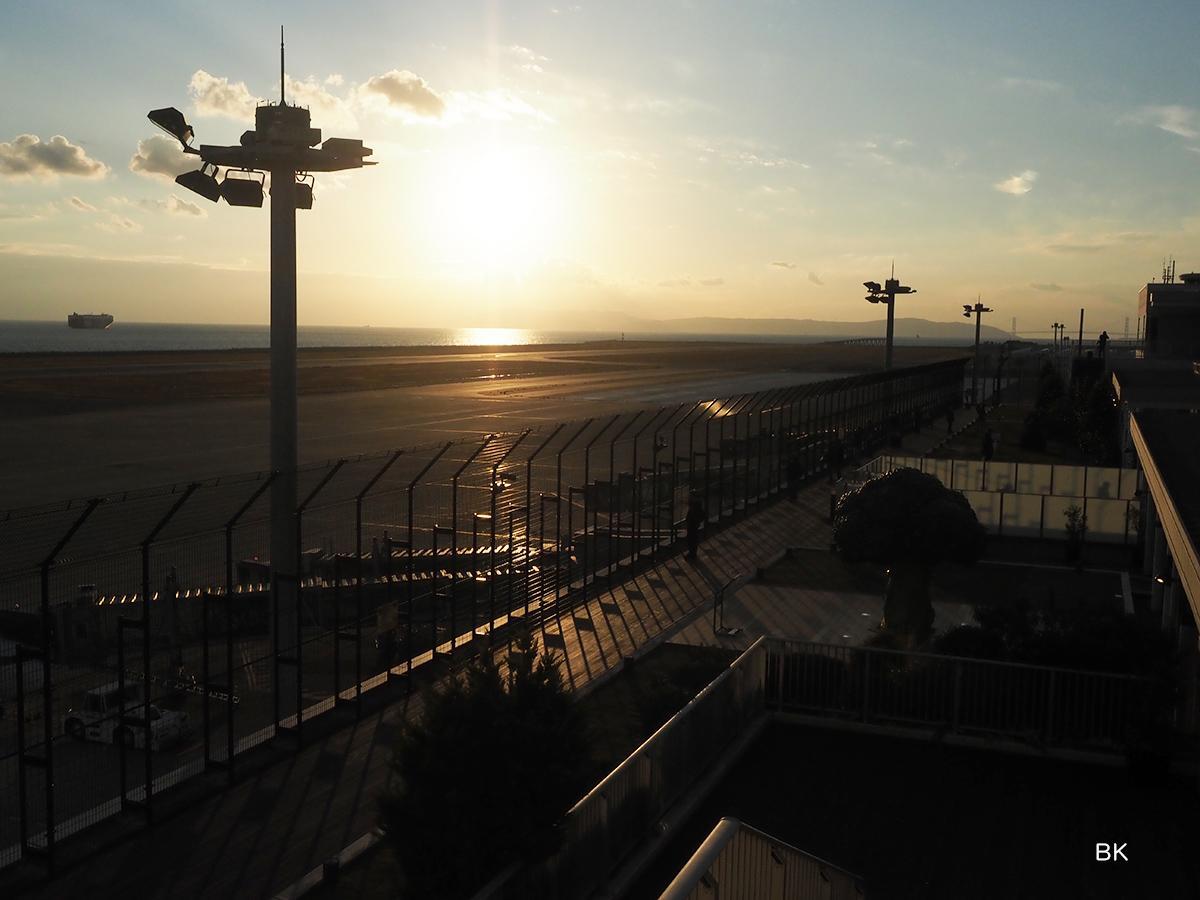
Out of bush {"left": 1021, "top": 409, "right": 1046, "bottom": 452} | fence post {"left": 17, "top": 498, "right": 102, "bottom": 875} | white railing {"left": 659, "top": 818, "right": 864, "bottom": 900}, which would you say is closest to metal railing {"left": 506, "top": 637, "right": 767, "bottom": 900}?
white railing {"left": 659, "top": 818, "right": 864, "bottom": 900}

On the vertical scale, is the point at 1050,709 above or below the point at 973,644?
below

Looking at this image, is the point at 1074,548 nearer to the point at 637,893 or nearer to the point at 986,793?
the point at 986,793

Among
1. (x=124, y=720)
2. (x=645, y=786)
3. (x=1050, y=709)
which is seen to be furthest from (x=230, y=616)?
(x=1050, y=709)

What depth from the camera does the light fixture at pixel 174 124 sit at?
18703mm

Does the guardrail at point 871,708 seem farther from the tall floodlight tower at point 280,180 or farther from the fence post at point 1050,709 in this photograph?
the tall floodlight tower at point 280,180

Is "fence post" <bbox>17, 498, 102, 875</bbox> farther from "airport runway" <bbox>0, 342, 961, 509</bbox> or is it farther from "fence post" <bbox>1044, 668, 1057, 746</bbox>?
"airport runway" <bbox>0, 342, 961, 509</bbox>

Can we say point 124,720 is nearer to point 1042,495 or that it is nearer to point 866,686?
point 866,686

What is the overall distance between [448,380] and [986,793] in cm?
9047

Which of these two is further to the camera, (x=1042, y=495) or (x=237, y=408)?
(x=237, y=408)

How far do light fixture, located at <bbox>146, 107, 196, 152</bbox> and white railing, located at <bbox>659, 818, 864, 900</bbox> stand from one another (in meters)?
16.2

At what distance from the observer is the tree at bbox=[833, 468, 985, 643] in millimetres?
15297

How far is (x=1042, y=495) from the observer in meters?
27.6

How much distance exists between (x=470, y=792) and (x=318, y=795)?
5.35 m

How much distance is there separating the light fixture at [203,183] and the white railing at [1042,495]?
628 inches
